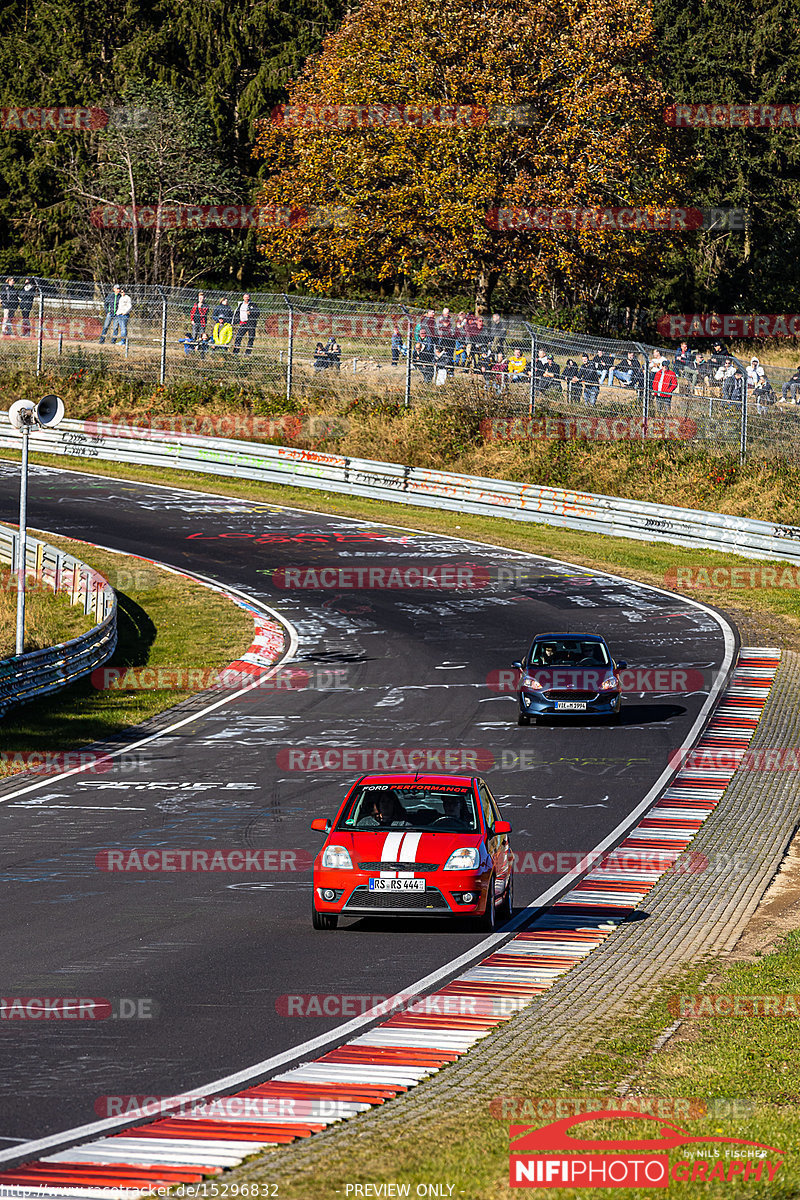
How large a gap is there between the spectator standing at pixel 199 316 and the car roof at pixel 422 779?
1430 inches

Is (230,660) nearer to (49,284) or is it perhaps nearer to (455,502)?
(455,502)

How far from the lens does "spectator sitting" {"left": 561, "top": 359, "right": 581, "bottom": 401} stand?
44125mm

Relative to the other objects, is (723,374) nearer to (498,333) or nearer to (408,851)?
(498,333)

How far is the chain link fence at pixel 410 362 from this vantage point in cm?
4231

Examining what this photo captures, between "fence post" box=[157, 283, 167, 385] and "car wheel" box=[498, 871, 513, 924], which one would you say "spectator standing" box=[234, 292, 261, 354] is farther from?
"car wheel" box=[498, 871, 513, 924]

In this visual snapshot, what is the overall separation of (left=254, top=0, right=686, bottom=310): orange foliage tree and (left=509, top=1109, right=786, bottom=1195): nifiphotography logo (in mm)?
45353

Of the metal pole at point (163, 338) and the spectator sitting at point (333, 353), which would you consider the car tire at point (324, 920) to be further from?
the metal pole at point (163, 338)

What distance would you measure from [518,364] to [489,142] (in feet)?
31.2

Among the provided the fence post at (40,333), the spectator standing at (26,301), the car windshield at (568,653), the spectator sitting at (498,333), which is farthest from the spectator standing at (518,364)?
the car windshield at (568,653)

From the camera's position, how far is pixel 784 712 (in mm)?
25188

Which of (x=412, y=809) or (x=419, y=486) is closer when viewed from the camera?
(x=412, y=809)

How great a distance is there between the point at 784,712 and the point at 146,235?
169 ft

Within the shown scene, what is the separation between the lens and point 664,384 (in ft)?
141

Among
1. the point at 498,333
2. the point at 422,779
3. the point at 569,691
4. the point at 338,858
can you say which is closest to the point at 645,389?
the point at 498,333
